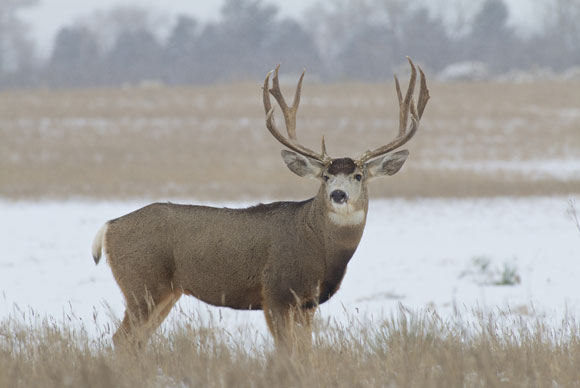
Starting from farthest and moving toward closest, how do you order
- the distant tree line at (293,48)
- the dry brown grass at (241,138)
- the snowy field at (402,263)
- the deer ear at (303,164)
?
the distant tree line at (293,48)
the dry brown grass at (241,138)
the snowy field at (402,263)
the deer ear at (303,164)

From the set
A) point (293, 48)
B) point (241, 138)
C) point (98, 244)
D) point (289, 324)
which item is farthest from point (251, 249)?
point (293, 48)

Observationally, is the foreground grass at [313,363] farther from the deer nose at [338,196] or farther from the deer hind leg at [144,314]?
the deer nose at [338,196]

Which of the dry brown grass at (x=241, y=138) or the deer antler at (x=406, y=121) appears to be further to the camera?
the dry brown grass at (x=241, y=138)

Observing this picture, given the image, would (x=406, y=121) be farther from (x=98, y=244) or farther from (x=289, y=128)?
(x=98, y=244)

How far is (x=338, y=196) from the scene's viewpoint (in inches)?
223

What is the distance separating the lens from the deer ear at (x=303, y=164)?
20.3 ft

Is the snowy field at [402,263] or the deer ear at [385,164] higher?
the deer ear at [385,164]

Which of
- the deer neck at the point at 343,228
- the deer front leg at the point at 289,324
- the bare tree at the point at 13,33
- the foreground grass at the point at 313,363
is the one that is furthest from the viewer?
the bare tree at the point at 13,33

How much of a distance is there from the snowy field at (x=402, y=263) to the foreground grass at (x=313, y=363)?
0.47 metres

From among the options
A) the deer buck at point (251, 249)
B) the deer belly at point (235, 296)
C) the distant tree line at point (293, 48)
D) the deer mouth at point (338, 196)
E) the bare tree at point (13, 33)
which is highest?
the bare tree at point (13, 33)

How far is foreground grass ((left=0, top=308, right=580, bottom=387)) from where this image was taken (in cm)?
439

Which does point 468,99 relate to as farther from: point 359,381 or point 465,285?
point 359,381

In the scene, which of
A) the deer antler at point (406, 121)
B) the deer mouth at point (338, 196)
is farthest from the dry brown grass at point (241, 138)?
the deer mouth at point (338, 196)

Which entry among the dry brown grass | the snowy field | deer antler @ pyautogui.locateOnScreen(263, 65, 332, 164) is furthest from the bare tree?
deer antler @ pyautogui.locateOnScreen(263, 65, 332, 164)
